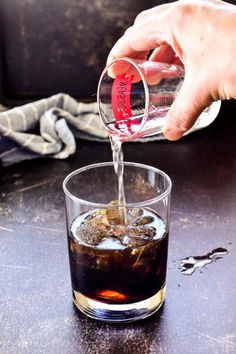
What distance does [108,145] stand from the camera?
1199mm

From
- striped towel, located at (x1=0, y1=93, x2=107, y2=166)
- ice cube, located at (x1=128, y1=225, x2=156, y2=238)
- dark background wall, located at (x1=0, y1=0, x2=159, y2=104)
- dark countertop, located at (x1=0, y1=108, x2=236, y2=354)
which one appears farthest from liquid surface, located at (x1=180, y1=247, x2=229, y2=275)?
dark background wall, located at (x1=0, y1=0, x2=159, y2=104)

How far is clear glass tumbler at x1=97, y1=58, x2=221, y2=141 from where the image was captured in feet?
2.21

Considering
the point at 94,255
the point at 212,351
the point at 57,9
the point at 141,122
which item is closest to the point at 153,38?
the point at 141,122

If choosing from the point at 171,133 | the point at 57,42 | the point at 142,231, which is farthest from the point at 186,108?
the point at 57,42

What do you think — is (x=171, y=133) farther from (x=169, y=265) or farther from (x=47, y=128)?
(x=47, y=128)

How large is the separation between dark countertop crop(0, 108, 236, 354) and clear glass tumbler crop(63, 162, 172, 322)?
23 millimetres

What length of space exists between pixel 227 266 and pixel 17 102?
75 centimetres

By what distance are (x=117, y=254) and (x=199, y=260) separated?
0.19 m

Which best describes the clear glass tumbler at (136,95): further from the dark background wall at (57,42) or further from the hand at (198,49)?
the dark background wall at (57,42)

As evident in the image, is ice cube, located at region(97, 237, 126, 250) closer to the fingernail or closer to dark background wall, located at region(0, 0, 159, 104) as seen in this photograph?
the fingernail

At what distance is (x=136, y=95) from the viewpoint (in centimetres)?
70

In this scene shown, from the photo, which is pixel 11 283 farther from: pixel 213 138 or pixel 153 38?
pixel 213 138

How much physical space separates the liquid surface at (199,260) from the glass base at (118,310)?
0.09 metres

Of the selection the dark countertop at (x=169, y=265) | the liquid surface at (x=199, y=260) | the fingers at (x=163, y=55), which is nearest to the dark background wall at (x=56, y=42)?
the dark countertop at (x=169, y=265)
